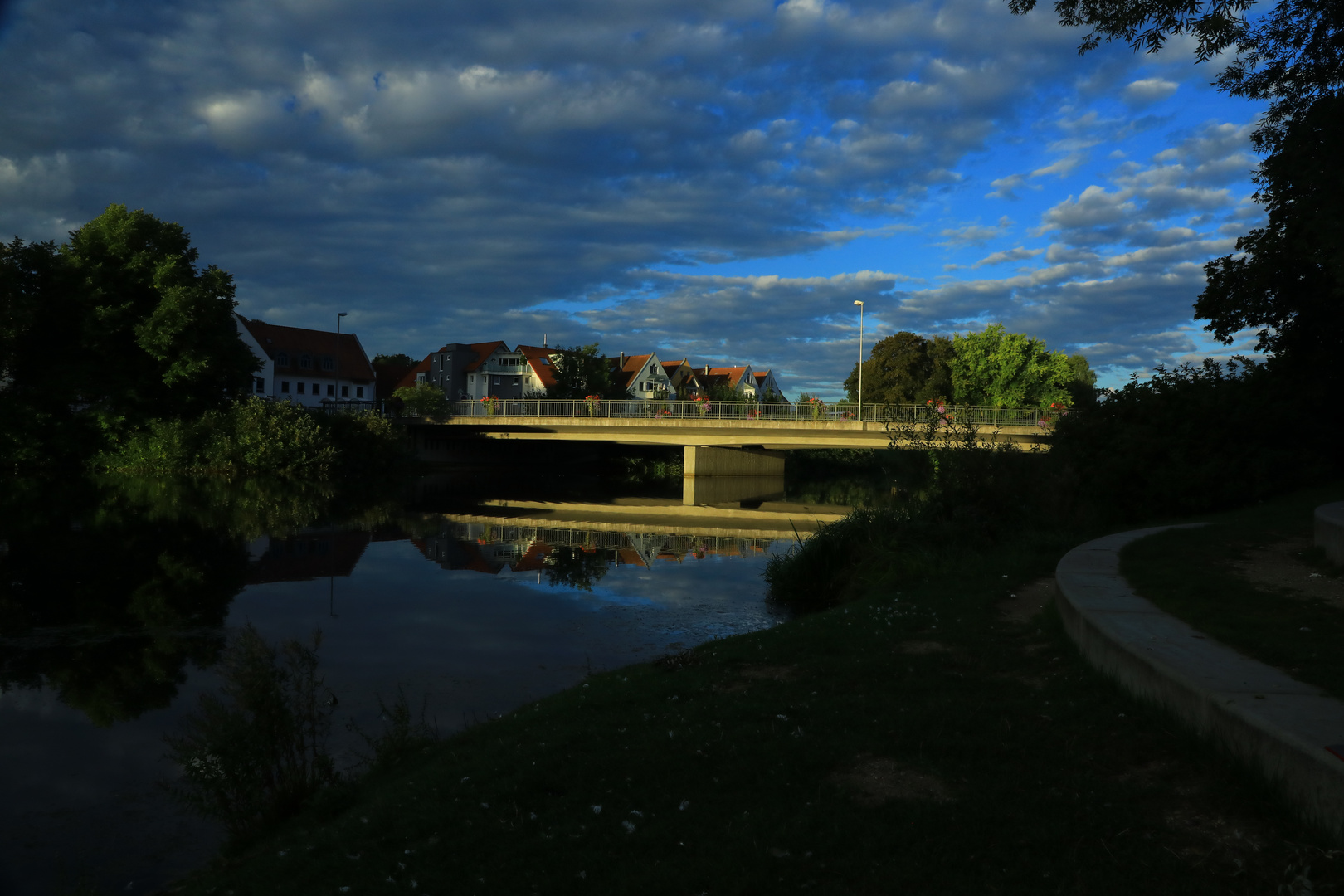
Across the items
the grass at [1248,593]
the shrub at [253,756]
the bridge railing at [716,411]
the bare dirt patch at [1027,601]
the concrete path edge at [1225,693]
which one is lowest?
the shrub at [253,756]

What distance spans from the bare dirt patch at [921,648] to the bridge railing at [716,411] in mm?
32186

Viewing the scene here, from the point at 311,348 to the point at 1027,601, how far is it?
92224 millimetres

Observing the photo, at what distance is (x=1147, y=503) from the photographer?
18.4m

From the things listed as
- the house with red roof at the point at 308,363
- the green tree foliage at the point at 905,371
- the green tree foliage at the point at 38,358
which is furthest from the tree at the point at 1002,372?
the green tree foliage at the point at 38,358

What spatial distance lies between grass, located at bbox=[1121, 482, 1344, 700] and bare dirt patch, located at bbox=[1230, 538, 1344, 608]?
2cm

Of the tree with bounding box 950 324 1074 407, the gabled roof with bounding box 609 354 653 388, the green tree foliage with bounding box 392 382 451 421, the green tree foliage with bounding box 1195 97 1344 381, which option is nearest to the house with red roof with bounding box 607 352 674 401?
the gabled roof with bounding box 609 354 653 388

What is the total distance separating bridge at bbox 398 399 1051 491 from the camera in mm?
44219

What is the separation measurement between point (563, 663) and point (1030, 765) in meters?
7.29

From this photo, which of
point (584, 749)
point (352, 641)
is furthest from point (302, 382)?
point (584, 749)

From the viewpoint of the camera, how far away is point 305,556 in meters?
21.2

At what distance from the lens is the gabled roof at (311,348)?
282 ft

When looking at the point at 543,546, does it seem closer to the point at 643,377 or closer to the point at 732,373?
the point at 643,377

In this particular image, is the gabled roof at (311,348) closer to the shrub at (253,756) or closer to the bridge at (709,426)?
the bridge at (709,426)

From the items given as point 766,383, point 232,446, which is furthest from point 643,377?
point 232,446
